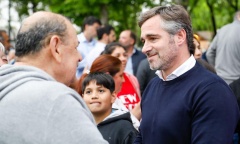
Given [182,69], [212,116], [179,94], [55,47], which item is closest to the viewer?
[55,47]

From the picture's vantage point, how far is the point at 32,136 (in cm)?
242

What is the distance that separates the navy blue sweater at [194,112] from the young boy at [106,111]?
1138 millimetres

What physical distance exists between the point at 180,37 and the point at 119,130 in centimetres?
143

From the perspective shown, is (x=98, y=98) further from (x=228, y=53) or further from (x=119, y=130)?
(x=228, y=53)

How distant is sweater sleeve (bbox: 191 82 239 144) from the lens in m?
3.48

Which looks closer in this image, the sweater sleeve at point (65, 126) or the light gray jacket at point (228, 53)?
the sweater sleeve at point (65, 126)

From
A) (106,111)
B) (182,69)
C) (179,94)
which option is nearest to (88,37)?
(106,111)

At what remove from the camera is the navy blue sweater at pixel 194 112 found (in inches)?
137

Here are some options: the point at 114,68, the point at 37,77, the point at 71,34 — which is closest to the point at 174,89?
the point at 71,34

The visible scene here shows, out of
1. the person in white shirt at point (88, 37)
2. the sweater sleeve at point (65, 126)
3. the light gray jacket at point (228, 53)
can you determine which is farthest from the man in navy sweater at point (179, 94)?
the person in white shirt at point (88, 37)

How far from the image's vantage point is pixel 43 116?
2.41 m

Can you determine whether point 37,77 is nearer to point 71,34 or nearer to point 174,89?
point 71,34

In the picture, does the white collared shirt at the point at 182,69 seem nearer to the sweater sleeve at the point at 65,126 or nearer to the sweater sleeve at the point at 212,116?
the sweater sleeve at the point at 212,116

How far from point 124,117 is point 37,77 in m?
2.61
